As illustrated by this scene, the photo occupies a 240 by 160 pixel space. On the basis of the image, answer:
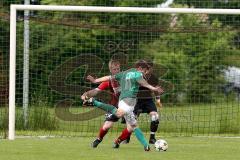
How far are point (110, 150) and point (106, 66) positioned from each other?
5.51 meters

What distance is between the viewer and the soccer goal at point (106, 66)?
18.4m

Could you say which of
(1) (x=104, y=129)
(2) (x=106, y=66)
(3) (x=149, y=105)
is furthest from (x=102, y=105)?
(2) (x=106, y=66)

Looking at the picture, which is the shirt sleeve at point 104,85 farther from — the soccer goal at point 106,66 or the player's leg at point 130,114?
the soccer goal at point 106,66

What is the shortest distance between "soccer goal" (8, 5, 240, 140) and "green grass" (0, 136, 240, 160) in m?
1.40

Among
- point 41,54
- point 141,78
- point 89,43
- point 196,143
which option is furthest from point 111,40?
point 141,78

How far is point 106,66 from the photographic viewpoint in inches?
776

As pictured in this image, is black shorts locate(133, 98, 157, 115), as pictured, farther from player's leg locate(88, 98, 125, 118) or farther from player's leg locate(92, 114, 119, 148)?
player's leg locate(88, 98, 125, 118)

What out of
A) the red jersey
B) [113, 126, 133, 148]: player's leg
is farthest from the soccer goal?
[113, 126, 133, 148]: player's leg

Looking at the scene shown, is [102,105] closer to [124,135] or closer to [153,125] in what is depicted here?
[124,135]

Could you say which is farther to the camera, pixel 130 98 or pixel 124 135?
pixel 124 135

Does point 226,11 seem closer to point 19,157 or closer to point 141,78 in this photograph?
point 141,78

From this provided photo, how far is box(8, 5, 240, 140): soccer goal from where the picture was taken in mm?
18391

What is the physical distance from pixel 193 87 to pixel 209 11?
6.59 meters

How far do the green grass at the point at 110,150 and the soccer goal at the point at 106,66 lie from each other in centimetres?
140
